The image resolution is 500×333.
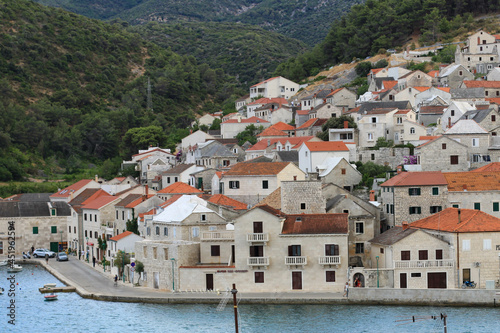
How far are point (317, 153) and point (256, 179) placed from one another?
6663 mm

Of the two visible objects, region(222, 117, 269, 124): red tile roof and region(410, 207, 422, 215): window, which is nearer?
region(410, 207, 422, 215): window

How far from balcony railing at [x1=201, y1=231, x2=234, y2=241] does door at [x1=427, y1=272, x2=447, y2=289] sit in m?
11.9

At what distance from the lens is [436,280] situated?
41.8m

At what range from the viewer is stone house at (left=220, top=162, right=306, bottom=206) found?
5866cm

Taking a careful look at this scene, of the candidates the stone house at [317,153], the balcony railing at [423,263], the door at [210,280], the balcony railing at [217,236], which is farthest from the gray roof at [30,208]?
the balcony railing at [423,263]

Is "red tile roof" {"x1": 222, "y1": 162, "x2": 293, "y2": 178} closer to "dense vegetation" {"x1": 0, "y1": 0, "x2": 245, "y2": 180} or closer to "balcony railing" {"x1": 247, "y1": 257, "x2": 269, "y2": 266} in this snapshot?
"balcony railing" {"x1": 247, "y1": 257, "x2": 269, "y2": 266}

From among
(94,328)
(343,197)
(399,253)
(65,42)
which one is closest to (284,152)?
(343,197)

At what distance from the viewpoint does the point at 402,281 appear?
1657 inches

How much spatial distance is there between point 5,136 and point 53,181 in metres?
10.1

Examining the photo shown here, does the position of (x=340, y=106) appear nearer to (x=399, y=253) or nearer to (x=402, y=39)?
(x=402, y=39)

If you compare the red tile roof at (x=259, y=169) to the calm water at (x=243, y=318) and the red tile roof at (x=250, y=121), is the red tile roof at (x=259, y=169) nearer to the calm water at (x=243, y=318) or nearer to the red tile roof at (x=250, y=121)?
the calm water at (x=243, y=318)

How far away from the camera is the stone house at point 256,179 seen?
58656 mm

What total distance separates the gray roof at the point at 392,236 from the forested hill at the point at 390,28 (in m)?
71.4

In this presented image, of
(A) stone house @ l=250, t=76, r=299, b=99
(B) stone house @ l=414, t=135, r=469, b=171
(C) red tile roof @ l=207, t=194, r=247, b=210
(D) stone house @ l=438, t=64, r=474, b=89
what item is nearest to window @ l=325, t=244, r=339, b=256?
(C) red tile roof @ l=207, t=194, r=247, b=210
